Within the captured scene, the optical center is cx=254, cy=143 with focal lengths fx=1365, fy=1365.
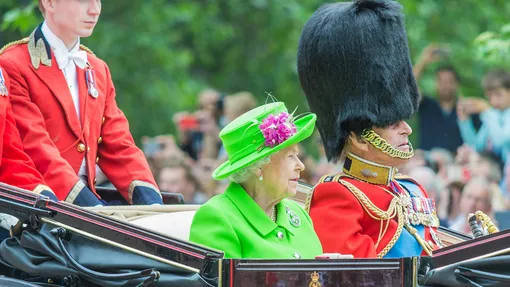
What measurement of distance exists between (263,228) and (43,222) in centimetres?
83

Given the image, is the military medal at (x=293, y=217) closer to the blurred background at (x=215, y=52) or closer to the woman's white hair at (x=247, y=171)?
the woman's white hair at (x=247, y=171)

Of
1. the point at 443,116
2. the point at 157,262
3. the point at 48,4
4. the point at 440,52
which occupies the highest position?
the point at 440,52

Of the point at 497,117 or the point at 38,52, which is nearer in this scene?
the point at 38,52

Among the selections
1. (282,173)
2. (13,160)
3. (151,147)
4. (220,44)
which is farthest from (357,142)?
(220,44)

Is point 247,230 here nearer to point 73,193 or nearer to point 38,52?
point 73,193

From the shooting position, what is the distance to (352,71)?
19.1 feet

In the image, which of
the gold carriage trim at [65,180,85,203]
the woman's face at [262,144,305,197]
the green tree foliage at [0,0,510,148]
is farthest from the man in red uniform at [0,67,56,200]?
the green tree foliage at [0,0,510,148]

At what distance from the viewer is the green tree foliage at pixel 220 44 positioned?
13.7 m

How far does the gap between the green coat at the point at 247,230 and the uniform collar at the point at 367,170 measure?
0.49 m

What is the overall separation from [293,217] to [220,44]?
30.3 ft

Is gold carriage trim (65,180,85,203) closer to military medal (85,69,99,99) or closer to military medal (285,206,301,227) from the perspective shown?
military medal (85,69,99,99)

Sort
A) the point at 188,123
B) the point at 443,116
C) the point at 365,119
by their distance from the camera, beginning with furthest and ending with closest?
the point at 188,123 < the point at 443,116 < the point at 365,119

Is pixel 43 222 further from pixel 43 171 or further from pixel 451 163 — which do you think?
pixel 451 163

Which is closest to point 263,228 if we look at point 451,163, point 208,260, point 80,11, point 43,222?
point 208,260
